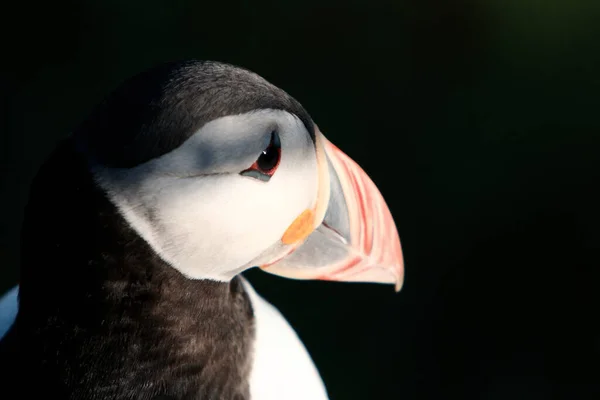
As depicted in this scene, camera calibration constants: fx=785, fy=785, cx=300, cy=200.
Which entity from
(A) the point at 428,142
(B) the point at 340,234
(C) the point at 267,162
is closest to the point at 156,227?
(C) the point at 267,162

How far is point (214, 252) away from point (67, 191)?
0.28m

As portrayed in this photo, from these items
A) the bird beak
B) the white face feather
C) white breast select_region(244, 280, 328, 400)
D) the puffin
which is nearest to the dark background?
white breast select_region(244, 280, 328, 400)

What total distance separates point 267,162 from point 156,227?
0.76ft

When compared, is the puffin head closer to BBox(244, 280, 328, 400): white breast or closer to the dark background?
BBox(244, 280, 328, 400): white breast

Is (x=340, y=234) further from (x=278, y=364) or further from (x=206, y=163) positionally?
(x=206, y=163)

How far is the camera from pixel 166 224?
4.46 ft

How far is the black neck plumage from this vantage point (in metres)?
1.35

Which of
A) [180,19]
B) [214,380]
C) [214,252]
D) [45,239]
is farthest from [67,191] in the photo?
[180,19]

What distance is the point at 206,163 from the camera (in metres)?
1.34

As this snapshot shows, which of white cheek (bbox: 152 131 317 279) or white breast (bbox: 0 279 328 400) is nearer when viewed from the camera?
white cheek (bbox: 152 131 317 279)

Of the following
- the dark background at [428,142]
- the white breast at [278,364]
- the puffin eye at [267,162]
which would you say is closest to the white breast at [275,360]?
the white breast at [278,364]

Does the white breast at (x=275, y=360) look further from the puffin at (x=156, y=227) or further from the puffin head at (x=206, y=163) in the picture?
the puffin head at (x=206, y=163)

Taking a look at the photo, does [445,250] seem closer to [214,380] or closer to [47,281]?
[214,380]

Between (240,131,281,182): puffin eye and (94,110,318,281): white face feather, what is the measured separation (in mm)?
11
